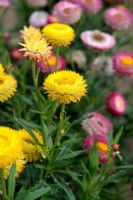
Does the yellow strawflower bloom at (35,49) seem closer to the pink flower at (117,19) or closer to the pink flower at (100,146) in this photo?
the pink flower at (100,146)

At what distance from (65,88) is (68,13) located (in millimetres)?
1278

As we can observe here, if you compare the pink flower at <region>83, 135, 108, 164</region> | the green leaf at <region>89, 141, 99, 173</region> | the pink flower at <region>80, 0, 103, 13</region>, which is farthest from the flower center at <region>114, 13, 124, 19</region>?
the green leaf at <region>89, 141, 99, 173</region>

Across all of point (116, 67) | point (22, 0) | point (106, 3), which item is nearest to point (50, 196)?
point (116, 67)

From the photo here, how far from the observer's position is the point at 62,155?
1655mm

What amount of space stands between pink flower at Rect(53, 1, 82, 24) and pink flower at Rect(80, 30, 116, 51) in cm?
11

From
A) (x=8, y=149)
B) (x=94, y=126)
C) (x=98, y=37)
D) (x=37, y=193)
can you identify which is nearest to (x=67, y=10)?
(x=98, y=37)

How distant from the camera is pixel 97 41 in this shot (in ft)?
8.20

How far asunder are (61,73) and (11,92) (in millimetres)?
253

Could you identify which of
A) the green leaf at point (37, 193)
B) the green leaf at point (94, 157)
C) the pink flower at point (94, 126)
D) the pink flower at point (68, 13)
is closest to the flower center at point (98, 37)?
the pink flower at point (68, 13)

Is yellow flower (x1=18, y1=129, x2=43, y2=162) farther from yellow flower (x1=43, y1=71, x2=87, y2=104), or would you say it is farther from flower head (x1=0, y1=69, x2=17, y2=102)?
yellow flower (x1=43, y1=71, x2=87, y2=104)

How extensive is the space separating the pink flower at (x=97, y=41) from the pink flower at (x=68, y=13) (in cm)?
11

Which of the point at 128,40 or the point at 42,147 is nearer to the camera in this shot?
the point at 42,147

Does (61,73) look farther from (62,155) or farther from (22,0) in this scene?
(22,0)

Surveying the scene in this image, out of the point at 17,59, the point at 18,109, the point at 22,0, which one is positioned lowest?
the point at 18,109
